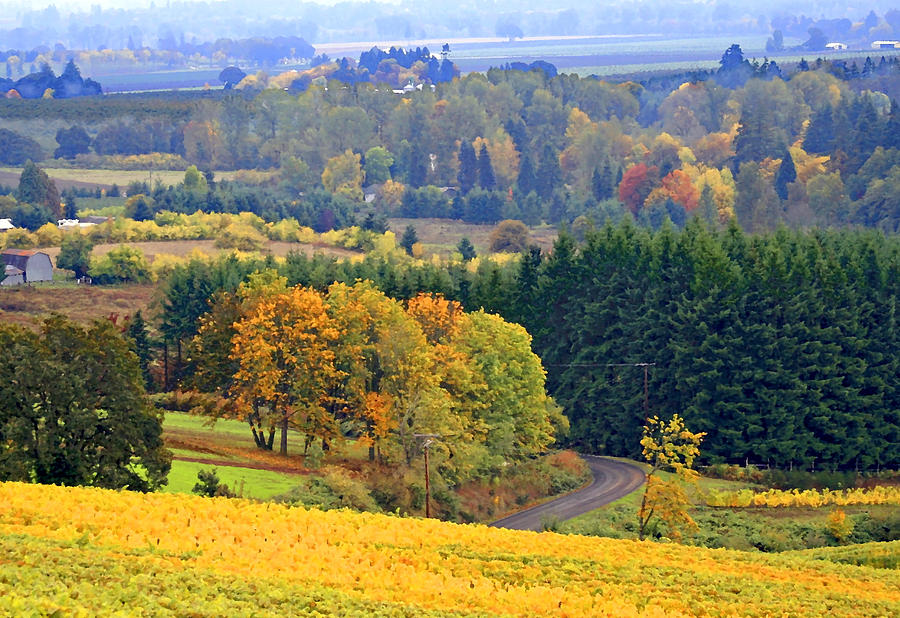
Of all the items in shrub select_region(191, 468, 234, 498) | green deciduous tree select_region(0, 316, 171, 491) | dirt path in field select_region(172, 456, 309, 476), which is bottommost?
dirt path in field select_region(172, 456, 309, 476)

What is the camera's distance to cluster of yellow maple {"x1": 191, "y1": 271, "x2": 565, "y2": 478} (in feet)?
261

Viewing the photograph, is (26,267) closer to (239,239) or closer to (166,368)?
(239,239)

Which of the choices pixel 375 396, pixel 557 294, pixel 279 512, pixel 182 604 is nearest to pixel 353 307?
pixel 375 396

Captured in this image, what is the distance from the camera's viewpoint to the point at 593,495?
8381cm

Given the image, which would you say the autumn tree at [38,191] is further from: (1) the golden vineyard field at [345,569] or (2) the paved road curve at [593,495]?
(1) the golden vineyard field at [345,569]

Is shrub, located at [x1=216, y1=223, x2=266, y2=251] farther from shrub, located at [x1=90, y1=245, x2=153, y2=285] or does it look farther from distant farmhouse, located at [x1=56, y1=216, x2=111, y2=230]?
shrub, located at [x1=90, y1=245, x2=153, y2=285]

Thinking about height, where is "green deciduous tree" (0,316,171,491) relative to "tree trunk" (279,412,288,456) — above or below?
above

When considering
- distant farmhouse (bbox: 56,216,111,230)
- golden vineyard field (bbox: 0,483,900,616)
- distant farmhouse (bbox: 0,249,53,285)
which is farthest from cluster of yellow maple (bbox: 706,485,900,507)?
distant farmhouse (bbox: 56,216,111,230)

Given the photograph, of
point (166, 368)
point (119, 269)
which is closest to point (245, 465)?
point (166, 368)

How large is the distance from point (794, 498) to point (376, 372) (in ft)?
76.4

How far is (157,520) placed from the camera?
44.1 metres

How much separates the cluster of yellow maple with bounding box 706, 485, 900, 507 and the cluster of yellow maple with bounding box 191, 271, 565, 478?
35.7ft

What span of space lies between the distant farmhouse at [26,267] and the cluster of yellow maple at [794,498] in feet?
274

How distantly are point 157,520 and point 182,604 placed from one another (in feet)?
43.6
